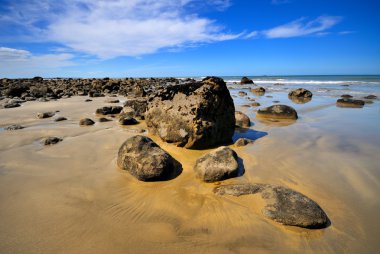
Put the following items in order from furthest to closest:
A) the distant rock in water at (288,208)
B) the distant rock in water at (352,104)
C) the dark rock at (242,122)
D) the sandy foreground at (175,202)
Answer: the distant rock in water at (352,104) < the dark rock at (242,122) < the distant rock in water at (288,208) < the sandy foreground at (175,202)

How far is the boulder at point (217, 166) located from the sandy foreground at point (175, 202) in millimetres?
135

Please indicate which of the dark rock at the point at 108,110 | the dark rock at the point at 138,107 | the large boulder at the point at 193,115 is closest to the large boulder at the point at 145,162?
the large boulder at the point at 193,115

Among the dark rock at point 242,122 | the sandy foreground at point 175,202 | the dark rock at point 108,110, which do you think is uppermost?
the dark rock at point 108,110

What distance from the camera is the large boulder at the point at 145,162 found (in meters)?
3.49

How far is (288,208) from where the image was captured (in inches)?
104

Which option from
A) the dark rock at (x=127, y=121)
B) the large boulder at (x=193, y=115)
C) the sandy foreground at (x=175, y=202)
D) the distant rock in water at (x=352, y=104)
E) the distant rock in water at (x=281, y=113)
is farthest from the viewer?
the distant rock in water at (x=352, y=104)

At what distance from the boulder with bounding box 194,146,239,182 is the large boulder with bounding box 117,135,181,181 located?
17.1 inches

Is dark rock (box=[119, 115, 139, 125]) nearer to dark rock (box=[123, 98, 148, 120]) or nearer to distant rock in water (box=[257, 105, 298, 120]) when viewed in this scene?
dark rock (box=[123, 98, 148, 120])

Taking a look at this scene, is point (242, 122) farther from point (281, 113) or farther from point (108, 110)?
point (108, 110)

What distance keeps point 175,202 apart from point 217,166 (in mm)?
894

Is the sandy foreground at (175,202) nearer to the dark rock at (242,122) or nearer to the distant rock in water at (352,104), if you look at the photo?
the dark rock at (242,122)

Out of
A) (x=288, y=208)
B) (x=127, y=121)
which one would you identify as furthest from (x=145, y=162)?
(x=127, y=121)

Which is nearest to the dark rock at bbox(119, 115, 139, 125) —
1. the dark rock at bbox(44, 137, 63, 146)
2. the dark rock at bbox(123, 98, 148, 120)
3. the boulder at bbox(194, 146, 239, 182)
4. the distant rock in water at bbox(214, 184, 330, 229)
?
the dark rock at bbox(123, 98, 148, 120)

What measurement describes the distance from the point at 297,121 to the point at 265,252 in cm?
624
